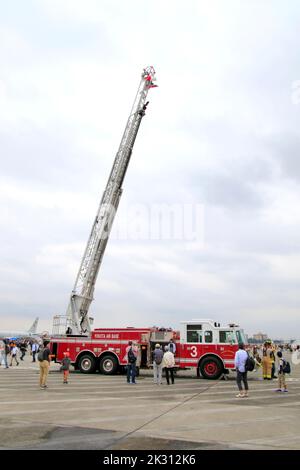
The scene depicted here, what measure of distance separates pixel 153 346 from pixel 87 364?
3401mm

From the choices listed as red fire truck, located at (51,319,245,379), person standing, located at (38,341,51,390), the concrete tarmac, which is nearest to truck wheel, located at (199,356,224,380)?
red fire truck, located at (51,319,245,379)

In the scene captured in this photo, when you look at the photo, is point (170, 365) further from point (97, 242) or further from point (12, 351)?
point (12, 351)

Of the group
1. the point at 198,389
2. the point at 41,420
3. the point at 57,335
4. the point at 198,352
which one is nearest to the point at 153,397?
the point at 198,389

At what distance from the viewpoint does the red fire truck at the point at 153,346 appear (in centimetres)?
2077

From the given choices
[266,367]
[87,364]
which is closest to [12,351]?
[87,364]

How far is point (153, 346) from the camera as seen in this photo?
73.6ft

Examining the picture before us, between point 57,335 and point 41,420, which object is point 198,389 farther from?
point 57,335

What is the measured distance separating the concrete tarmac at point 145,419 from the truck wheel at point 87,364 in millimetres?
7231

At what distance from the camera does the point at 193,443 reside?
7.28 meters

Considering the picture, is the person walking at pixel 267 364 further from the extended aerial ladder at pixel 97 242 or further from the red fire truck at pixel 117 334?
the extended aerial ladder at pixel 97 242

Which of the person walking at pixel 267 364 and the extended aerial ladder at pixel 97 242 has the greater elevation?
the extended aerial ladder at pixel 97 242

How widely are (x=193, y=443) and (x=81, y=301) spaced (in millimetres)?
17964

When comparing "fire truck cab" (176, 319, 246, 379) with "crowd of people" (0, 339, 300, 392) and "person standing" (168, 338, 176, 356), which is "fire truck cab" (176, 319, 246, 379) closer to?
"person standing" (168, 338, 176, 356)

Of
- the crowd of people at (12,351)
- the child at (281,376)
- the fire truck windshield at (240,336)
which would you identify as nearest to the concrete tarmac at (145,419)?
the child at (281,376)
